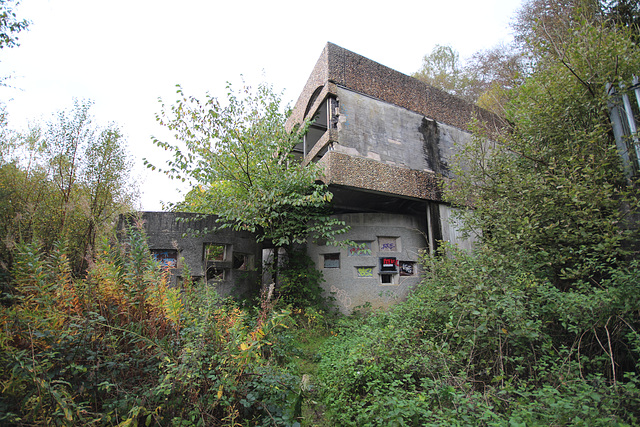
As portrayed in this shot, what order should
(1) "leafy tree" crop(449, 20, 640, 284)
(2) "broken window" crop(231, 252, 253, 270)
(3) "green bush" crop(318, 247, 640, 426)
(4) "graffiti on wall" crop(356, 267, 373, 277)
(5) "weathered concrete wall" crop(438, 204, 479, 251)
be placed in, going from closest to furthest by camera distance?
(3) "green bush" crop(318, 247, 640, 426), (1) "leafy tree" crop(449, 20, 640, 284), (4) "graffiti on wall" crop(356, 267, 373, 277), (2) "broken window" crop(231, 252, 253, 270), (5) "weathered concrete wall" crop(438, 204, 479, 251)

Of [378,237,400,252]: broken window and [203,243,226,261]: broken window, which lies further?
[378,237,400,252]: broken window

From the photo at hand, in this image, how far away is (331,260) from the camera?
23.1 ft

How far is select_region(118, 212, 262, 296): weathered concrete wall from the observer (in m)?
6.45

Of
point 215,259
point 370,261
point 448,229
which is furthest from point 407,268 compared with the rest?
point 215,259

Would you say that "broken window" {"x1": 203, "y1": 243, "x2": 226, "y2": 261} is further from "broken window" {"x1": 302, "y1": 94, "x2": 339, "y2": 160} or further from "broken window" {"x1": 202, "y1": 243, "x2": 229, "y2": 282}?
"broken window" {"x1": 302, "y1": 94, "x2": 339, "y2": 160}

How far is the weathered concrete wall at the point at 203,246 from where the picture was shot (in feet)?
21.2

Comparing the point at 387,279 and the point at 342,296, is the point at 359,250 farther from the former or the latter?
the point at 342,296

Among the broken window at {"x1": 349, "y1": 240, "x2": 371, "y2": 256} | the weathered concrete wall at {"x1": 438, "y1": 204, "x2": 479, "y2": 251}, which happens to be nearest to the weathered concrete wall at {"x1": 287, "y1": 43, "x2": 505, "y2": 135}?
the weathered concrete wall at {"x1": 438, "y1": 204, "x2": 479, "y2": 251}

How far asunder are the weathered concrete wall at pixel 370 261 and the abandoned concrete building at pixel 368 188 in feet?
0.07

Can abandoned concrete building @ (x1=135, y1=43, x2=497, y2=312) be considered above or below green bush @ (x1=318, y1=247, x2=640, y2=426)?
above

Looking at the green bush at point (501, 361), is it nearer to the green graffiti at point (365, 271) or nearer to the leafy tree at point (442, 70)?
the green graffiti at point (365, 271)

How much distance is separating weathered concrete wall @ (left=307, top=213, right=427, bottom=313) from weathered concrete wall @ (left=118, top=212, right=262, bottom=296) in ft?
5.13

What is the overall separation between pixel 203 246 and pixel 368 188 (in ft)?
12.4

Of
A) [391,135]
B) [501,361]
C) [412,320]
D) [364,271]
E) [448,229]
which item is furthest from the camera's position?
[391,135]
